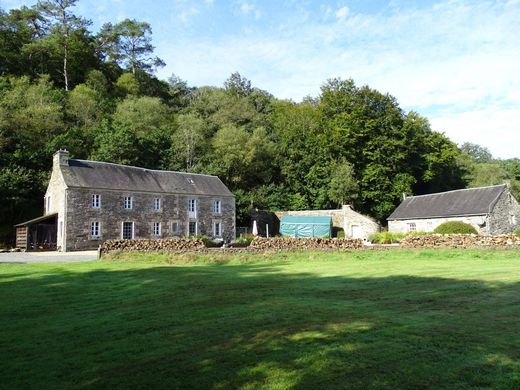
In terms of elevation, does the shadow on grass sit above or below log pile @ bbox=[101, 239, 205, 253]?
below

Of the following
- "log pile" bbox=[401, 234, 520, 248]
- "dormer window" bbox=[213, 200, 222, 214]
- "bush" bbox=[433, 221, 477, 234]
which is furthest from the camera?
"dormer window" bbox=[213, 200, 222, 214]

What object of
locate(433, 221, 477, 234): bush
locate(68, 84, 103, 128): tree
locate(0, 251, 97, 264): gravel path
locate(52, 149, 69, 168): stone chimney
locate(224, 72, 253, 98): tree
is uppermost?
locate(224, 72, 253, 98): tree

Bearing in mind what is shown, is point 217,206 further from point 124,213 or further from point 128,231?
point 124,213

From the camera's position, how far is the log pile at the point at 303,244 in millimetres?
21969

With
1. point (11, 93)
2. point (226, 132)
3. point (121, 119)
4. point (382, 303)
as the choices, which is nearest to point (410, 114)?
point (226, 132)

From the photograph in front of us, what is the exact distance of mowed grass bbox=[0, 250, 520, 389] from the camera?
14.3ft

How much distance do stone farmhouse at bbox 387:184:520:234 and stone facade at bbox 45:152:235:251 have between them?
17.4 metres

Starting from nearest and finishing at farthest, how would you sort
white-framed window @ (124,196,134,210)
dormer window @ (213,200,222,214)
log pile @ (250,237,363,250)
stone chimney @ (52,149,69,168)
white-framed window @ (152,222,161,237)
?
log pile @ (250,237,363,250)
stone chimney @ (52,149,69,168)
white-framed window @ (124,196,134,210)
white-framed window @ (152,222,161,237)
dormer window @ (213,200,222,214)

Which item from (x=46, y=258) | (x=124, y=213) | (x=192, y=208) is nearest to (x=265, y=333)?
(x=46, y=258)

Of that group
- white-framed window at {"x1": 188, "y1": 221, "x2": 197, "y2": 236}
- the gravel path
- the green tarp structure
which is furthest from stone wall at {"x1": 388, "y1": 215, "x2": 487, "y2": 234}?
the gravel path

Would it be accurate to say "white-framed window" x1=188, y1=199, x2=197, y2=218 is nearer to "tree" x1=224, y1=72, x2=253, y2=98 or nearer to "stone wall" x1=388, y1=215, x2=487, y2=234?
"stone wall" x1=388, y1=215, x2=487, y2=234

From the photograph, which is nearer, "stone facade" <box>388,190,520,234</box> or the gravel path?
the gravel path

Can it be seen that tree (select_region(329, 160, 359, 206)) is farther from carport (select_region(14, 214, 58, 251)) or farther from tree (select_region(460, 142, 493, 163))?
tree (select_region(460, 142, 493, 163))

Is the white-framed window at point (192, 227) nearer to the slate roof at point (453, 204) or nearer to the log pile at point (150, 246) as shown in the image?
the log pile at point (150, 246)
